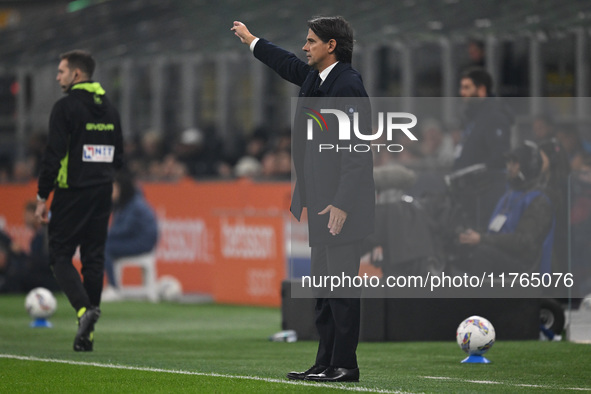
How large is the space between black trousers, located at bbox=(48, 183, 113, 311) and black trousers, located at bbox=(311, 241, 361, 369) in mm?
2625

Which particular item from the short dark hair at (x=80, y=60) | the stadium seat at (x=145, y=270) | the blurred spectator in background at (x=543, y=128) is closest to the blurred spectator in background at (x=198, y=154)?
the stadium seat at (x=145, y=270)

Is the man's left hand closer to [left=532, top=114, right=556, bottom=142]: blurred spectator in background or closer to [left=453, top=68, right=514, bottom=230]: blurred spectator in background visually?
[left=453, top=68, right=514, bottom=230]: blurred spectator in background

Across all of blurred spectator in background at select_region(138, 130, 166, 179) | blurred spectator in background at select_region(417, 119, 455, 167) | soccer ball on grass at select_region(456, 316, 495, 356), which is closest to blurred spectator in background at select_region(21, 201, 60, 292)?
blurred spectator in background at select_region(138, 130, 166, 179)

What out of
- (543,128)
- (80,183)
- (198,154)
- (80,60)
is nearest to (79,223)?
(80,183)

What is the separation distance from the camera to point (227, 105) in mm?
24312

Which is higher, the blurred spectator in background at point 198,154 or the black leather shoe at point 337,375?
the blurred spectator in background at point 198,154

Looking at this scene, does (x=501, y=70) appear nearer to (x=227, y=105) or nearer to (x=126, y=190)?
(x=126, y=190)

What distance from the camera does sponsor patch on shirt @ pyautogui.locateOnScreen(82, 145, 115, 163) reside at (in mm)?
9625

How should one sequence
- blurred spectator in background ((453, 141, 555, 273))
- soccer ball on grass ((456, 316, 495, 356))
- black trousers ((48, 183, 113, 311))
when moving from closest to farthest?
1. soccer ball on grass ((456, 316, 495, 356))
2. black trousers ((48, 183, 113, 311))
3. blurred spectator in background ((453, 141, 555, 273))

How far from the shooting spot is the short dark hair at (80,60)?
9754 millimetres

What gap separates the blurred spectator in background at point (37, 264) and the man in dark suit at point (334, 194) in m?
11.3

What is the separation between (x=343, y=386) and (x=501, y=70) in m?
11.8

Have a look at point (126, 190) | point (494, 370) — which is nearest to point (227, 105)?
point (126, 190)

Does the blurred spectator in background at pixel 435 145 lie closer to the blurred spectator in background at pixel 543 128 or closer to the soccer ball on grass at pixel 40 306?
the blurred spectator in background at pixel 543 128
